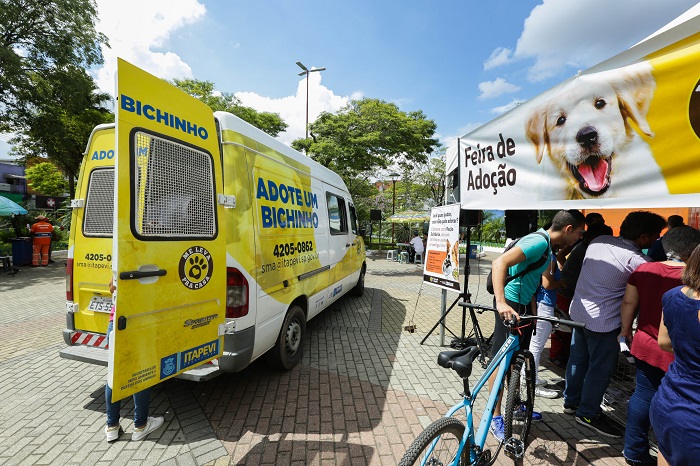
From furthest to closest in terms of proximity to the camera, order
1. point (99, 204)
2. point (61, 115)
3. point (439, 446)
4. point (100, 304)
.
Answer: point (61, 115), point (99, 204), point (100, 304), point (439, 446)

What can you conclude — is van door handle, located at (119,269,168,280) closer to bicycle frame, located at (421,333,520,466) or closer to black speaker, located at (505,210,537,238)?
bicycle frame, located at (421,333,520,466)

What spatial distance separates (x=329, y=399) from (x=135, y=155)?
2810mm

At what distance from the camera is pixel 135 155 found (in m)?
2.00

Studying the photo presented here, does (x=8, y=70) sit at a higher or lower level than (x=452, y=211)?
higher

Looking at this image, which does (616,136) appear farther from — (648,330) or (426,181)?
(426,181)

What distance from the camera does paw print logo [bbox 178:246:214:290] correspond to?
2305 millimetres

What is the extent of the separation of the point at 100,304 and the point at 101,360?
0.71 meters

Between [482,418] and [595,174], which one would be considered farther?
→ [595,174]

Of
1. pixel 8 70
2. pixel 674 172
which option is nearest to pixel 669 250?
pixel 674 172

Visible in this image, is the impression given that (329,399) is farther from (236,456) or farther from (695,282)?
(695,282)

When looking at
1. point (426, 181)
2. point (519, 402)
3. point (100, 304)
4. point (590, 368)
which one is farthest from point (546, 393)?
point (426, 181)

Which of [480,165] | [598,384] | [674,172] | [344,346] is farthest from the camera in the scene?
[344,346]

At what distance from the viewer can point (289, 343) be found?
12.4 feet

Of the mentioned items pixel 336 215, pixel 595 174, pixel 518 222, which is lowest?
pixel 518 222
